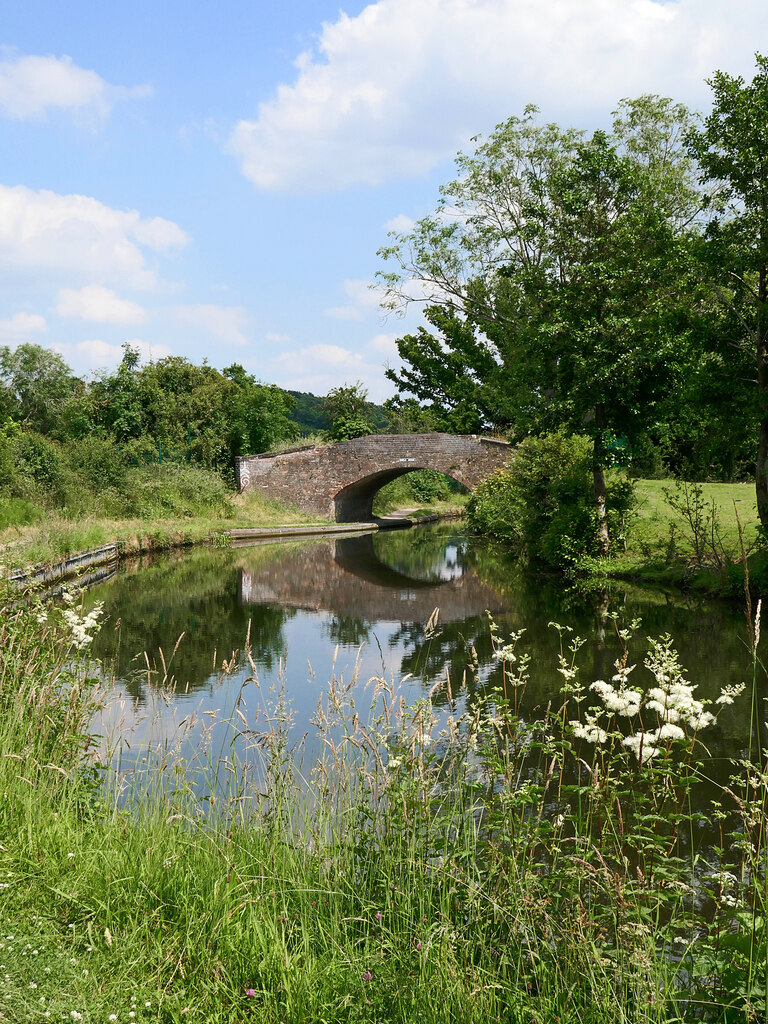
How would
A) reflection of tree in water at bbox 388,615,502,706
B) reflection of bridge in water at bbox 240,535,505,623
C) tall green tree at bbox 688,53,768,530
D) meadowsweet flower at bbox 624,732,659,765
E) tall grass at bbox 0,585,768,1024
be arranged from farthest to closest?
1. reflection of bridge in water at bbox 240,535,505,623
2. tall green tree at bbox 688,53,768,530
3. reflection of tree in water at bbox 388,615,502,706
4. meadowsweet flower at bbox 624,732,659,765
5. tall grass at bbox 0,585,768,1024

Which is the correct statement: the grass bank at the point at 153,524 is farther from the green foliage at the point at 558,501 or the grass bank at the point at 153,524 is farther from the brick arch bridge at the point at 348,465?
the green foliage at the point at 558,501

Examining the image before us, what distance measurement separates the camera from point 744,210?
12625mm

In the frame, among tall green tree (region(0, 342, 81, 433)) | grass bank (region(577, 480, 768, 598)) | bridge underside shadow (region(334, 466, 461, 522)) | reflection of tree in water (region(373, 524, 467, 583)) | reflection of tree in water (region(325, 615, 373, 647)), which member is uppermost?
tall green tree (region(0, 342, 81, 433))

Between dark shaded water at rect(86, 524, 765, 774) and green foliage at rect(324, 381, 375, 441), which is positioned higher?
green foliage at rect(324, 381, 375, 441)

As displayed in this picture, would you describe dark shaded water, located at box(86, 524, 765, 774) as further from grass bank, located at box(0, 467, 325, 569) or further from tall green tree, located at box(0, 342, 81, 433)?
tall green tree, located at box(0, 342, 81, 433)

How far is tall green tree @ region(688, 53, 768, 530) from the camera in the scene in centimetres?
1188

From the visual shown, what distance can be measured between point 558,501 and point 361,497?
19801 mm

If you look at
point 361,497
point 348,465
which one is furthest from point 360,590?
point 361,497

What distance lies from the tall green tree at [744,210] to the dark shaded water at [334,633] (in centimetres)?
375

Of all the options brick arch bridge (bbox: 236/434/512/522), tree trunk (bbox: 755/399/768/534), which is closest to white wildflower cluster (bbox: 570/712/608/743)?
tree trunk (bbox: 755/399/768/534)

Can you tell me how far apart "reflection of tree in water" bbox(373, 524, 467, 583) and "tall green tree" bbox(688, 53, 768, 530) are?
860cm

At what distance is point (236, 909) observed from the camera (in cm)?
294

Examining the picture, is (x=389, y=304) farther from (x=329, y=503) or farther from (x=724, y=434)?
(x=724, y=434)

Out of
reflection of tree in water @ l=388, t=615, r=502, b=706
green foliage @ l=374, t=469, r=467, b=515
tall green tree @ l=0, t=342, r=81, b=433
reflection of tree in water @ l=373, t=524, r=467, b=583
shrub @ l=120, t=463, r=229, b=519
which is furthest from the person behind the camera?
tall green tree @ l=0, t=342, r=81, b=433
